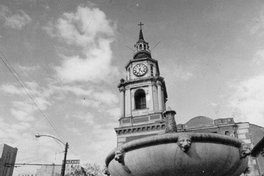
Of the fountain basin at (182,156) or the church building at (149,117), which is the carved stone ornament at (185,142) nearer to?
the fountain basin at (182,156)

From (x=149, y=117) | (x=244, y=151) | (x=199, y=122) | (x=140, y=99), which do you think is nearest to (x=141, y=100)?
(x=140, y=99)

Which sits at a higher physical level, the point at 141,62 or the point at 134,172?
the point at 141,62

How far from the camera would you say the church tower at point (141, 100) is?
92.3 ft

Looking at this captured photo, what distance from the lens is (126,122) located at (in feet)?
96.9

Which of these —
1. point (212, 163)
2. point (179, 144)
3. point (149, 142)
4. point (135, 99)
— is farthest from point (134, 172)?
point (135, 99)

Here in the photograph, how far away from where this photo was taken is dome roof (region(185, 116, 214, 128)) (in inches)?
1117

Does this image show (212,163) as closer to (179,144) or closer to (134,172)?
(179,144)

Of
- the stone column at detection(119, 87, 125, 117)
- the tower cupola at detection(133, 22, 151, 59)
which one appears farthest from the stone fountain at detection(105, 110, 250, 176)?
the tower cupola at detection(133, 22, 151, 59)

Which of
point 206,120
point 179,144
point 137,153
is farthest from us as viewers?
point 206,120

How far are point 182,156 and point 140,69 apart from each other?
27356 millimetres

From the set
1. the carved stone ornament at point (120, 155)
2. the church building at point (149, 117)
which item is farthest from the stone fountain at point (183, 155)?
the church building at point (149, 117)

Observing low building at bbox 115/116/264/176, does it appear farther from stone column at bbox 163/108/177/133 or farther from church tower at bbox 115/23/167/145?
stone column at bbox 163/108/177/133

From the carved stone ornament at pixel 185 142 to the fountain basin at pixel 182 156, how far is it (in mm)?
30

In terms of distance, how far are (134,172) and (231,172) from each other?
2734 millimetres
